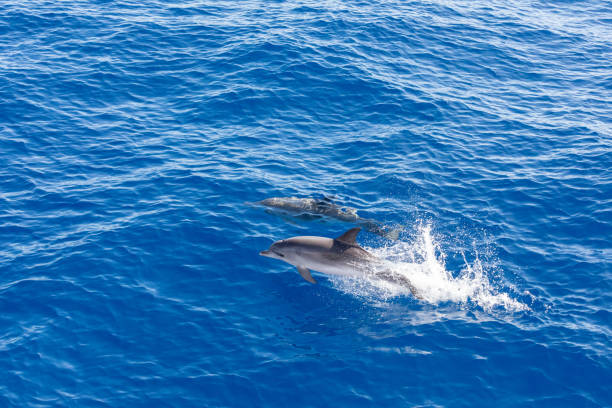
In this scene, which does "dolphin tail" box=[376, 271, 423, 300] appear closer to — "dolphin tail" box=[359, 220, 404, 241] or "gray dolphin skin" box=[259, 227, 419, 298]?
"gray dolphin skin" box=[259, 227, 419, 298]

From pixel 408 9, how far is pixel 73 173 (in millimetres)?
31083

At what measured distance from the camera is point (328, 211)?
2519 centimetres

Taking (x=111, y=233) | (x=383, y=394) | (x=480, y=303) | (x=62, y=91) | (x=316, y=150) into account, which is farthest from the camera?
(x=62, y=91)

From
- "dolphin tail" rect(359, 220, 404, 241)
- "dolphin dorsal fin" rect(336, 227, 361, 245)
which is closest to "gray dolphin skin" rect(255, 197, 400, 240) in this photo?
"dolphin tail" rect(359, 220, 404, 241)

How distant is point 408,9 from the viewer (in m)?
47.7

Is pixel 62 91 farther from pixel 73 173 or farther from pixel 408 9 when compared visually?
pixel 408 9

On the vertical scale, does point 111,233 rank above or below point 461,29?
below

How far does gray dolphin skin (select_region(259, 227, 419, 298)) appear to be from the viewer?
2102cm

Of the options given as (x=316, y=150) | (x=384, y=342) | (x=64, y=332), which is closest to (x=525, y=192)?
(x=316, y=150)

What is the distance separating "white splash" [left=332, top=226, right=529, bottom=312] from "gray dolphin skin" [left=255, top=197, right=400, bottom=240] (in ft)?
3.91

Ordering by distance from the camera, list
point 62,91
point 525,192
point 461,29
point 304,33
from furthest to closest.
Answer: point 461,29, point 304,33, point 62,91, point 525,192

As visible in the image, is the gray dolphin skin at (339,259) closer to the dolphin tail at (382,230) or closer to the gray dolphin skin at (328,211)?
the dolphin tail at (382,230)

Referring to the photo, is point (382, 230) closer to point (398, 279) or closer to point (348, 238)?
point (398, 279)

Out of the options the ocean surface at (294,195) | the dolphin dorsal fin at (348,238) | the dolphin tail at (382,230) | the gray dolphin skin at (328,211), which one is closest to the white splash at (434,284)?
the ocean surface at (294,195)
